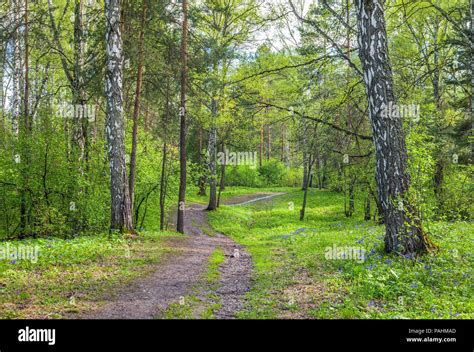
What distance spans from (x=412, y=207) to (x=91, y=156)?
38.9 ft

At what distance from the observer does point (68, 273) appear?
7.69 metres

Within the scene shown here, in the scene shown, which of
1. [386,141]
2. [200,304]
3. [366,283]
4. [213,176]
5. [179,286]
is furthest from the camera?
[213,176]

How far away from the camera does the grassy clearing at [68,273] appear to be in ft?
19.0

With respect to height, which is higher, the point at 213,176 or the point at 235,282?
the point at 213,176

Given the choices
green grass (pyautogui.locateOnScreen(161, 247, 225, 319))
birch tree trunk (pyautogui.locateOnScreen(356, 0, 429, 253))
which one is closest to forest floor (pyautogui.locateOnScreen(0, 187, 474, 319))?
green grass (pyautogui.locateOnScreen(161, 247, 225, 319))

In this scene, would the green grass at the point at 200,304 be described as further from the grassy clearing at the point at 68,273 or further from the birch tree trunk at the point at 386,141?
the birch tree trunk at the point at 386,141

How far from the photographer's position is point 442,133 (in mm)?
18391

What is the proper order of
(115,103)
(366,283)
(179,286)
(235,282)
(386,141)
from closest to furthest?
(366,283) < (179,286) < (386,141) < (235,282) < (115,103)

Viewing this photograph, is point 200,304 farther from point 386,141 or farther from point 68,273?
point 386,141

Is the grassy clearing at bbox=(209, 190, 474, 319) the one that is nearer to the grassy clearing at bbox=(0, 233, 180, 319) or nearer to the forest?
the forest

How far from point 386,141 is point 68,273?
7.37 meters

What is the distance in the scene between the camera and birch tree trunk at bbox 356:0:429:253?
26.1 feet

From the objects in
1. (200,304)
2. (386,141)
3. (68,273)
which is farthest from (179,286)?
(386,141)
